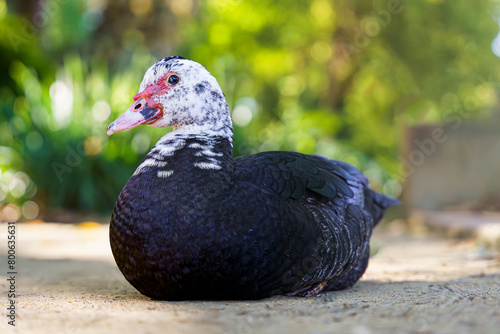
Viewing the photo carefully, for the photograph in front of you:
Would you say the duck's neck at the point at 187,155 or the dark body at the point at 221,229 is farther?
the duck's neck at the point at 187,155

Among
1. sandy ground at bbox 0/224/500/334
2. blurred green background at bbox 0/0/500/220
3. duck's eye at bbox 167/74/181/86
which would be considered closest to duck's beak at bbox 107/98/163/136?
duck's eye at bbox 167/74/181/86

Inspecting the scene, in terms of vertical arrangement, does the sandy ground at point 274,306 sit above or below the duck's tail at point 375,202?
below

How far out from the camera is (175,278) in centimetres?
247

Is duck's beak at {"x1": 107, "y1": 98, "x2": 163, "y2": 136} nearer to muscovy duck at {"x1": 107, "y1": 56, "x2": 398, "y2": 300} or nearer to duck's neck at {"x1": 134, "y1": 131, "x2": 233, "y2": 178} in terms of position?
muscovy duck at {"x1": 107, "y1": 56, "x2": 398, "y2": 300}

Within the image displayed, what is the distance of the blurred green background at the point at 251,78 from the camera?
26.0 feet

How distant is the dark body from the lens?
2.44m

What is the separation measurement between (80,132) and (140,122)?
5633 millimetres

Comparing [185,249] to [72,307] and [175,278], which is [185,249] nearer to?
[175,278]

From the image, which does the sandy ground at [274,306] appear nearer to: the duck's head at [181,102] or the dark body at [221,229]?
the dark body at [221,229]

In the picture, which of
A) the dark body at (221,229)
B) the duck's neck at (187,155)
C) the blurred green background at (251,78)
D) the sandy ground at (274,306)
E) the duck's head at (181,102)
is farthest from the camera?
the blurred green background at (251,78)

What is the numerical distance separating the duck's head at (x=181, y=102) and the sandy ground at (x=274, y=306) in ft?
2.79

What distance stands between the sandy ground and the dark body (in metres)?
0.10

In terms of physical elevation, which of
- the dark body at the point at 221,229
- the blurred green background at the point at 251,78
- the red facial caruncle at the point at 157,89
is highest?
the blurred green background at the point at 251,78

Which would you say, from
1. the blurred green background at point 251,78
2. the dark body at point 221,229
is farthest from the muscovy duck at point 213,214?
the blurred green background at point 251,78
